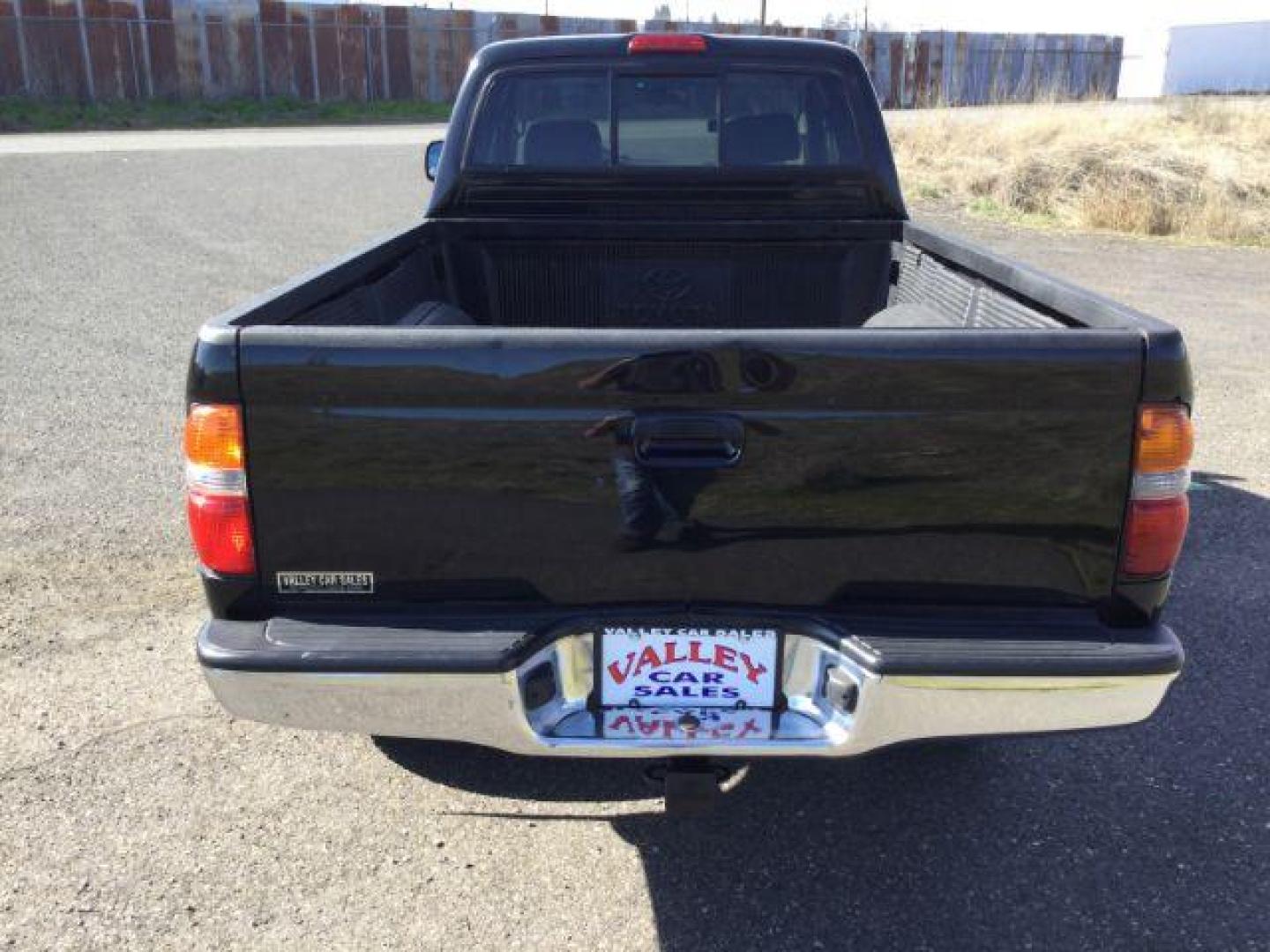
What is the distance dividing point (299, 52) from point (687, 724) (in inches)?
1290

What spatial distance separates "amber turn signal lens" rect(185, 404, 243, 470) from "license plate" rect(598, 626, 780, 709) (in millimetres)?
820

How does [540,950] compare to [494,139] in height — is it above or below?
below

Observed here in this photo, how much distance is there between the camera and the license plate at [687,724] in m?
2.26

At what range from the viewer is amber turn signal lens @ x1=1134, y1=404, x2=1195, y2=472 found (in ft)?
7.13

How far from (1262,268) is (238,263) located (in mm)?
9975

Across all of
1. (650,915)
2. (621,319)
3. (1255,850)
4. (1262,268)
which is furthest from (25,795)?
(1262,268)

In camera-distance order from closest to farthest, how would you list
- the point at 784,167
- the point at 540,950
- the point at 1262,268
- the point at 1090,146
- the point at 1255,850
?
the point at 540,950 → the point at 1255,850 → the point at 784,167 → the point at 1262,268 → the point at 1090,146

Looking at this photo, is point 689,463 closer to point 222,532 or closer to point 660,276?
point 222,532

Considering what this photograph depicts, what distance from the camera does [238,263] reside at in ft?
34.1

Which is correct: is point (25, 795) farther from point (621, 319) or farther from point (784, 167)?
point (784, 167)

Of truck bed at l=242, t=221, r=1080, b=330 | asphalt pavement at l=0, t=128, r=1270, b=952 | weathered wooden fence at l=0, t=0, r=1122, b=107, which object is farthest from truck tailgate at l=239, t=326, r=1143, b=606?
weathered wooden fence at l=0, t=0, r=1122, b=107

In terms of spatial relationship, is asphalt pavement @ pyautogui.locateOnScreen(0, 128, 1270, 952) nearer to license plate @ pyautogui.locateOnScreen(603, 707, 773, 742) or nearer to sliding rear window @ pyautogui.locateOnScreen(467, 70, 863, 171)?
license plate @ pyautogui.locateOnScreen(603, 707, 773, 742)

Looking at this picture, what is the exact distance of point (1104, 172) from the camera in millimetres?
14531

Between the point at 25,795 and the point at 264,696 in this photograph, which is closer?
the point at 264,696
